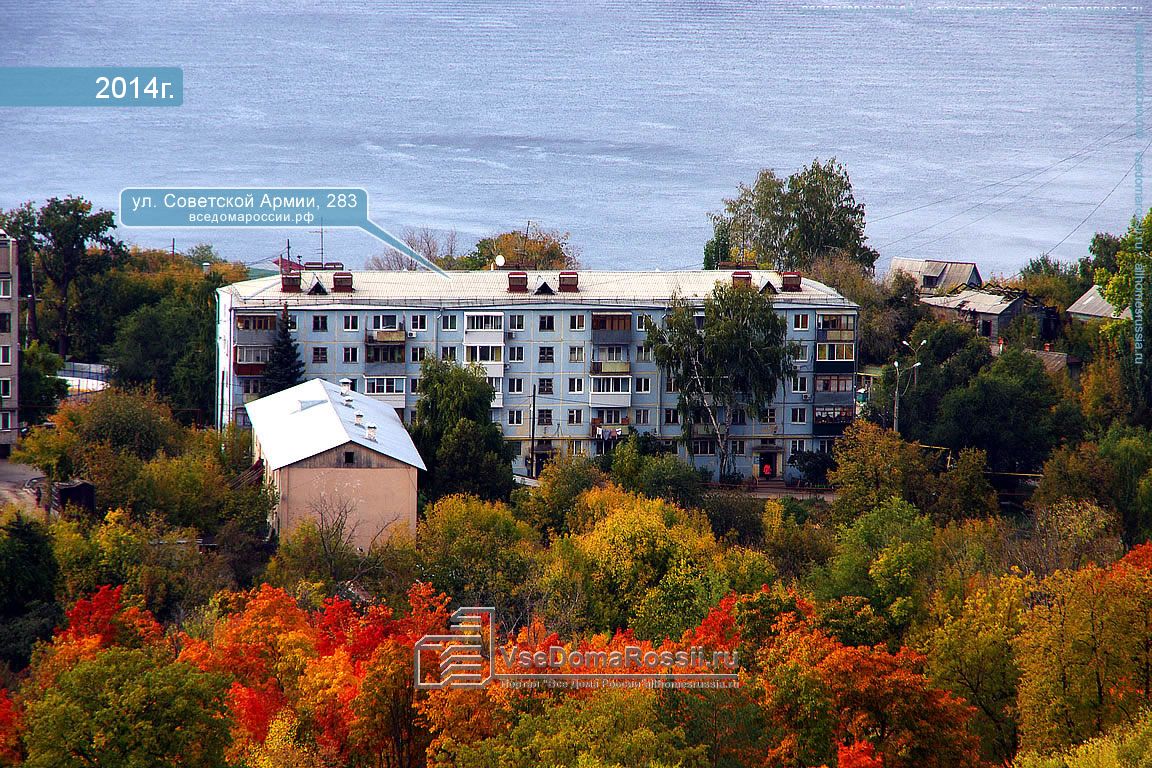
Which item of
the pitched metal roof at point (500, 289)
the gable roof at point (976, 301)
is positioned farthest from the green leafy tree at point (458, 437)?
the gable roof at point (976, 301)

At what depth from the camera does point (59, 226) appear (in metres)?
43.2

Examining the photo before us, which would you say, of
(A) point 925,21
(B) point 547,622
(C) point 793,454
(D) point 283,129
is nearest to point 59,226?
(C) point 793,454

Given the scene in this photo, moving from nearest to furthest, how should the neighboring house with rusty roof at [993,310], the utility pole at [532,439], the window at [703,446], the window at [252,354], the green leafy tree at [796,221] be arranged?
the window at [252,354], the utility pole at [532,439], the window at [703,446], the neighboring house with rusty roof at [993,310], the green leafy tree at [796,221]

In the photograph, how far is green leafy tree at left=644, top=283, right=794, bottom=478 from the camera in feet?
111

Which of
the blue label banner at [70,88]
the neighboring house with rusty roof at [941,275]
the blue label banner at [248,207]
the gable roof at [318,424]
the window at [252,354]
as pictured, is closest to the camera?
the gable roof at [318,424]

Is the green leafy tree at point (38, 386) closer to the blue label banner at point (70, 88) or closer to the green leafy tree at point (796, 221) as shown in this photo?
the green leafy tree at point (796, 221)

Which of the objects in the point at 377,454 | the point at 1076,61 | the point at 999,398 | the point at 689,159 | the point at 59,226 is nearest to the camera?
the point at 377,454

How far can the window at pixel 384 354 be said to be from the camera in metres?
34.3

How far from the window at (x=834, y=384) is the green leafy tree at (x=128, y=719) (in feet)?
71.6

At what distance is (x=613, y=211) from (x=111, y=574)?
53660mm

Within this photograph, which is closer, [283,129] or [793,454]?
[793,454]

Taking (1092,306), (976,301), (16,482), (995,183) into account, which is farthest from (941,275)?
(995,183)

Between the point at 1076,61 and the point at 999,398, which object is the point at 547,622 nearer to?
the point at 999,398

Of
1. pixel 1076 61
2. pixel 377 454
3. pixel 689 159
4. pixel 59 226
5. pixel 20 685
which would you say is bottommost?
pixel 20 685
